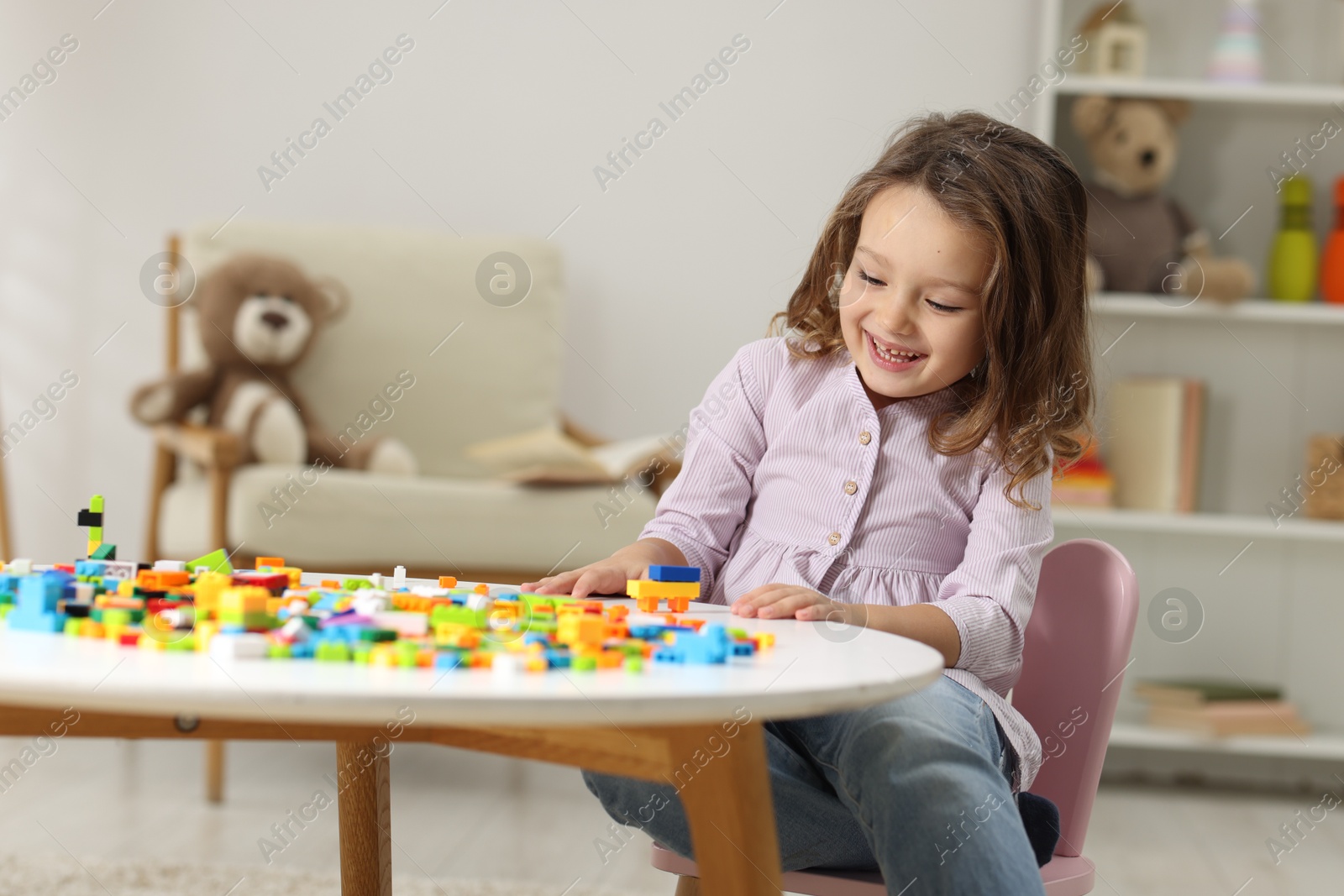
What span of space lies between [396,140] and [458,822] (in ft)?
4.78

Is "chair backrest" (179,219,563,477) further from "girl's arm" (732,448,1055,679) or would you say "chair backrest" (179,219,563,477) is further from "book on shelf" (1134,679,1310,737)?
"girl's arm" (732,448,1055,679)

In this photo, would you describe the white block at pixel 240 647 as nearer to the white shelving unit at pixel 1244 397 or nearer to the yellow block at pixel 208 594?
the yellow block at pixel 208 594

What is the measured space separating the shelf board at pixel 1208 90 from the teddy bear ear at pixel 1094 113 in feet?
0.06

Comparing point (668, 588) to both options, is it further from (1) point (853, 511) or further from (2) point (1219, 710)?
(2) point (1219, 710)

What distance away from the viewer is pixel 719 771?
597 mm

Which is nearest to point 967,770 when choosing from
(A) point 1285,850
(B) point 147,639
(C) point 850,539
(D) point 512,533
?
(C) point 850,539

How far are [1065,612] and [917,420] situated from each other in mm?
202

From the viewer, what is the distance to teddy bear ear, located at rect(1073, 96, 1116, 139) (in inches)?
96.4

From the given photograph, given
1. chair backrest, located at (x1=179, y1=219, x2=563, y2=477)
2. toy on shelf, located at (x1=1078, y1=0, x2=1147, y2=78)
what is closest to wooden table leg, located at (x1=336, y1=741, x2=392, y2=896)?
chair backrest, located at (x1=179, y1=219, x2=563, y2=477)

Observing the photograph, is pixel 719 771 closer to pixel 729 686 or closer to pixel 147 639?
pixel 729 686

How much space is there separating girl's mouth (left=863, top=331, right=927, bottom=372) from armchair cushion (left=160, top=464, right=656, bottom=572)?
1027 mm

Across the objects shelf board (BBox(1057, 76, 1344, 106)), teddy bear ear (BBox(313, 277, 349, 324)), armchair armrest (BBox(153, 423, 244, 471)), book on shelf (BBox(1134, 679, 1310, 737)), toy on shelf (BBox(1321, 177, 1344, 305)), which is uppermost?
shelf board (BBox(1057, 76, 1344, 106))

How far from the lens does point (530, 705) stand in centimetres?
50

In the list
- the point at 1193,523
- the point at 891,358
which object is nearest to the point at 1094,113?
the point at 1193,523
